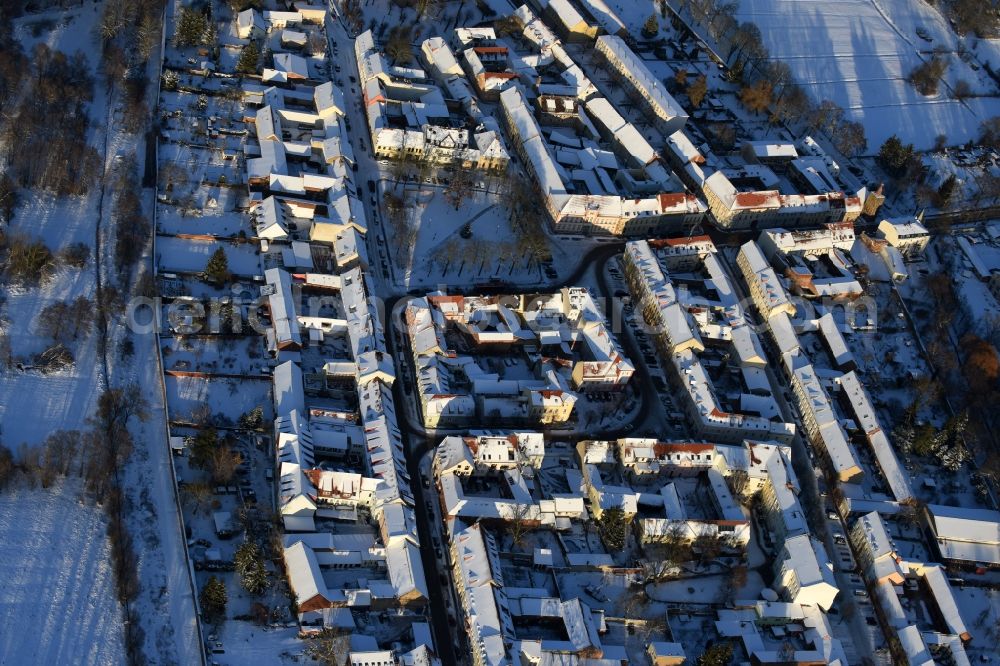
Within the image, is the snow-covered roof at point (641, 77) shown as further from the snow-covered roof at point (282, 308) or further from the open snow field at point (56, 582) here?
the open snow field at point (56, 582)

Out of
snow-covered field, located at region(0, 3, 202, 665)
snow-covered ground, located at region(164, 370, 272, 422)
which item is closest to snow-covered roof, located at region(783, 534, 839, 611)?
snow-covered ground, located at region(164, 370, 272, 422)

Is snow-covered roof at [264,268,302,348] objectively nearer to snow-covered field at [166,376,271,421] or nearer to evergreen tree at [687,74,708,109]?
snow-covered field at [166,376,271,421]

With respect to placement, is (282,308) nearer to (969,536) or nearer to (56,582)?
(56,582)

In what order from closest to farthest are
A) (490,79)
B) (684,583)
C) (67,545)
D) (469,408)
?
(67,545) < (684,583) < (469,408) < (490,79)

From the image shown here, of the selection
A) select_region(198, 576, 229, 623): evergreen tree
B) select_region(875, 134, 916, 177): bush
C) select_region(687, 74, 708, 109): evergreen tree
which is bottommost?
select_region(198, 576, 229, 623): evergreen tree

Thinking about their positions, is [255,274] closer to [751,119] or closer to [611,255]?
[611,255]

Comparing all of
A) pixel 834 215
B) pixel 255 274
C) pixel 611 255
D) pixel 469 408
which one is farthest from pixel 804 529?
pixel 255 274

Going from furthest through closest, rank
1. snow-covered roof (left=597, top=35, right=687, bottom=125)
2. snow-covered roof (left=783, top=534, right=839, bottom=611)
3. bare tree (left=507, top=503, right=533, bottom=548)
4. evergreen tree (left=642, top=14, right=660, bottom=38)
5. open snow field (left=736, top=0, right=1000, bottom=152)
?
evergreen tree (left=642, top=14, right=660, bottom=38)
open snow field (left=736, top=0, right=1000, bottom=152)
snow-covered roof (left=597, top=35, right=687, bottom=125)
bare tree (left=507, top=503, right=533, bottom=548)
snow-covered roof (left=783, top=534, right=839, bottom=611)
